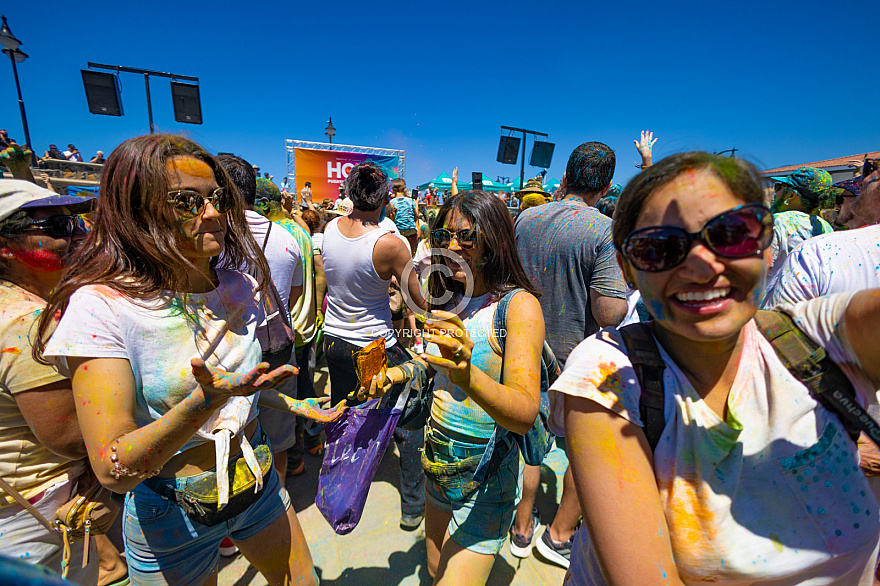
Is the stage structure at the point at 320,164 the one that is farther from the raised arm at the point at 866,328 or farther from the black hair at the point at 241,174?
the raised arm at the point at 866,328

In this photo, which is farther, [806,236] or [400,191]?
[400,191]

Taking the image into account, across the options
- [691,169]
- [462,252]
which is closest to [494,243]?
[462,252]

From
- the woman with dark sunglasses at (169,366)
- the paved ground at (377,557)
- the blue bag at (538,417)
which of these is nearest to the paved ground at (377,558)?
the paved ground at (377,557)

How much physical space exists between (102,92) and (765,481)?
1128cm

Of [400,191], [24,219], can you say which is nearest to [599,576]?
[24,219]

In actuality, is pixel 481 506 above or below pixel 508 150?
below

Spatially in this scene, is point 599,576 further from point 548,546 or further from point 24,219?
point 24,219

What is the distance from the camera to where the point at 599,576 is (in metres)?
1.03

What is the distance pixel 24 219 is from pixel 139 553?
1283 millimetres

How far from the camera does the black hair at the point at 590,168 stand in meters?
2.71

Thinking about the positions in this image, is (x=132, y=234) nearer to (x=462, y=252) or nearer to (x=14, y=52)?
(x=462, y=252)

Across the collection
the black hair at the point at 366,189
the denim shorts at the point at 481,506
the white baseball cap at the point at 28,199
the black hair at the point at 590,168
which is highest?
the black hair at the point at 590,168

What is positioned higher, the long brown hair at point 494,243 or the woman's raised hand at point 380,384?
the long brown hair at point 494,243

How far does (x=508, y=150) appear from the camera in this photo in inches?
471
